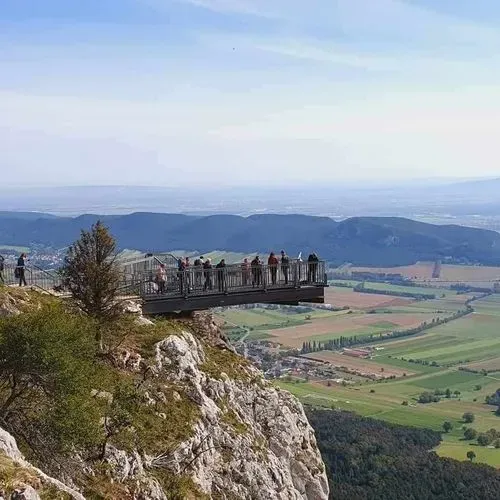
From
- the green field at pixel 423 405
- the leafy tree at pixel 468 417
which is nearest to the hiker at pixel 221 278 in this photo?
the green field at pixel 423 405

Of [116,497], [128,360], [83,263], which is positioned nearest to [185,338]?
[128,360]

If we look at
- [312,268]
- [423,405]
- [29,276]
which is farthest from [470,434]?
[29,276]

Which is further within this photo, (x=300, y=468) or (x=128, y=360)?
(x=300, y=468)

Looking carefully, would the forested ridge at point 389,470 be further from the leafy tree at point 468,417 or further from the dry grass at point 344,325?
the dry grass at point 344,325

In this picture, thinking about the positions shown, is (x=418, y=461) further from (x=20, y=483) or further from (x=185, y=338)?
(x=20, y=483)

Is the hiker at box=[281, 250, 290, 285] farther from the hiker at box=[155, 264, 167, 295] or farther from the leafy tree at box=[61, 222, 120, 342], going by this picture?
the leafy tree at box=[61, 222, 120, 342]

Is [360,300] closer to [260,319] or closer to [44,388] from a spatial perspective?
[260,319]
